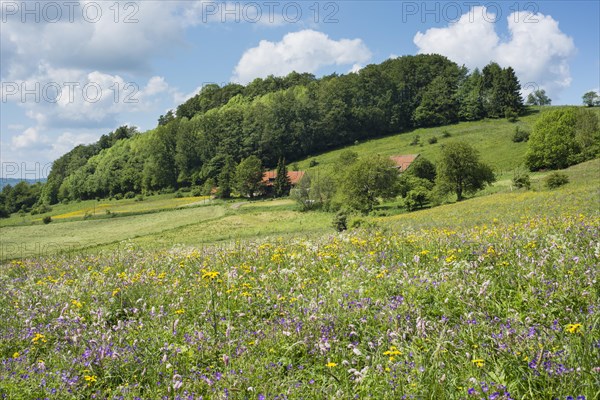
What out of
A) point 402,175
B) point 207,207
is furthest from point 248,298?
point 207,207

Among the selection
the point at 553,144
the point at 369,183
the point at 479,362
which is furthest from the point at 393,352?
the point at 553,144

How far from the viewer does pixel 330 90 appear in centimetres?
13812

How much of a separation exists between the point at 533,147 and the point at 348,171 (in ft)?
122

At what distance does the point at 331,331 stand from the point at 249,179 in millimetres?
92639

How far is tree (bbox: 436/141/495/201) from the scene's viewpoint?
211 feet

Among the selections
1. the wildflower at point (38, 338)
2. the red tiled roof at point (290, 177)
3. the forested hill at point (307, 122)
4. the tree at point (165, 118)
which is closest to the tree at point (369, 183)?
the red tiled roof at point (290, 177)

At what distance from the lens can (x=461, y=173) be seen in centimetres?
6462

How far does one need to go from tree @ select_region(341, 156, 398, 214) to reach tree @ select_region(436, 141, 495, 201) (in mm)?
8406

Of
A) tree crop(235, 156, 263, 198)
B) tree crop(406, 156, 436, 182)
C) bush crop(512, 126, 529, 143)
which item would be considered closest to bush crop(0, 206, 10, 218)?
tree crop(235, 156, 263, 198)

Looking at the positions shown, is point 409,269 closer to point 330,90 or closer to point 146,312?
point 146,312

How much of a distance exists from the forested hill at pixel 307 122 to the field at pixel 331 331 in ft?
361

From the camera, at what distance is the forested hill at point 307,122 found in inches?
4869

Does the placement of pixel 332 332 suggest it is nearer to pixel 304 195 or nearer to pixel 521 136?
pixel 304 195

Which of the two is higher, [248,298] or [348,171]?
[348,171]
